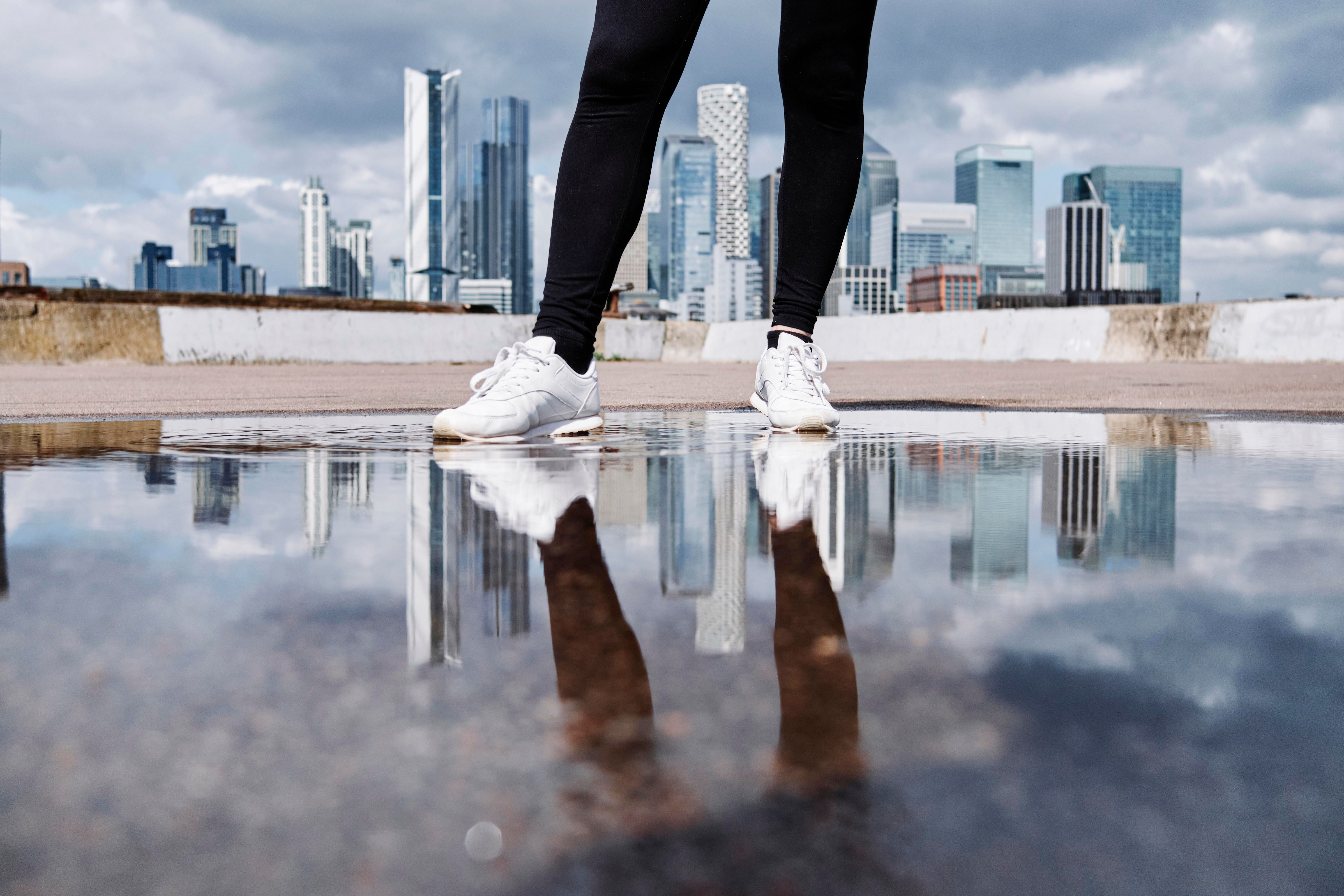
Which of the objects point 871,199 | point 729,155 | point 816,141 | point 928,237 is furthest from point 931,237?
point 816,141

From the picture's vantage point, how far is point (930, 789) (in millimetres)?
344

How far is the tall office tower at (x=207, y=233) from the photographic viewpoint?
193000 mm

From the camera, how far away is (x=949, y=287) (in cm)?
14512

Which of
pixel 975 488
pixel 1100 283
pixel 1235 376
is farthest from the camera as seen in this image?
pixel 1100 283

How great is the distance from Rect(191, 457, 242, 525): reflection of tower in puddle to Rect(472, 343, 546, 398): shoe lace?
503 millimetres

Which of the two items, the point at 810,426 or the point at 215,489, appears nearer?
the point at 215,489

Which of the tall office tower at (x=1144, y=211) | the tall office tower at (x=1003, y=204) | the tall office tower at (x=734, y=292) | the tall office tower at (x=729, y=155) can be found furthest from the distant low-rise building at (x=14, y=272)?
the tall office tower at (x=1144, y=211)

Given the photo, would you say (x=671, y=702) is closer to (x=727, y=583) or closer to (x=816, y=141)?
(x=727, y=583)

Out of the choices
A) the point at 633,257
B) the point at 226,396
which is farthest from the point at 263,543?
the point at 633,257

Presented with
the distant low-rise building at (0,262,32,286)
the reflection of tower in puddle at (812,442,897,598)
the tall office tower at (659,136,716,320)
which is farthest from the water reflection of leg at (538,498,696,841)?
the tall office tower at (659,136,716,320)

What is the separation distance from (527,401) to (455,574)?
1.19 m

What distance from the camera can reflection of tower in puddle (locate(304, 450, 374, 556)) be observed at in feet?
2.82

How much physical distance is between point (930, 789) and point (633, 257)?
179928 mm

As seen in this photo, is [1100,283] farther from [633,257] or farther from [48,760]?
[48,760]
